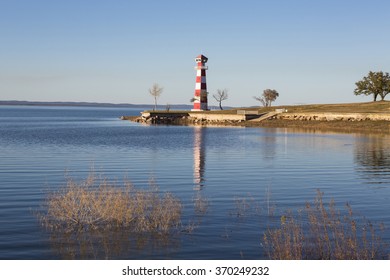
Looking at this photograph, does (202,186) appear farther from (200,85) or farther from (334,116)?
(200,85)

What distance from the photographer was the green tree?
130000 millimetres

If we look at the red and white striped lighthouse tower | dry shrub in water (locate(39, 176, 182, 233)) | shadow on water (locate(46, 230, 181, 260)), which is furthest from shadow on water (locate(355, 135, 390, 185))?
the red and white striped lighthouse tower

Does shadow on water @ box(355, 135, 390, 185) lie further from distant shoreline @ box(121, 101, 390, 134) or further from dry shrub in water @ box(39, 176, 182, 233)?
distant shoreline @ box(121, 101, 390, 134)

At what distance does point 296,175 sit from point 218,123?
277ft

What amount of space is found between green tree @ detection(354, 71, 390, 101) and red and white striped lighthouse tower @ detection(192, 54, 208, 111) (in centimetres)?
3633

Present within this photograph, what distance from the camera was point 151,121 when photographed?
12719 cm

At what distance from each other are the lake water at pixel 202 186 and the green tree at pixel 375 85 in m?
78.4

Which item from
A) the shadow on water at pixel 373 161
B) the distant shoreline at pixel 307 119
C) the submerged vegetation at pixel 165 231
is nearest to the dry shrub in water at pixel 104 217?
the submerged vegetation at pixel 165 231

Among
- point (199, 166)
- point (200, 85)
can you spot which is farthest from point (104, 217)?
point (200, 85)

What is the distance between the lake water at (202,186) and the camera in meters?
15.5

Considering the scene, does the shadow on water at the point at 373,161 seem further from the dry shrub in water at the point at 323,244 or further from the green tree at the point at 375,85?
the green tree at the point at 375,85

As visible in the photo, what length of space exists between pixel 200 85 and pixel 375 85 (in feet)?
135

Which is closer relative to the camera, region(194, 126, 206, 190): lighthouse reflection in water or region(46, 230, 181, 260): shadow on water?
region(46, 230, 181, 260): shadow on water
